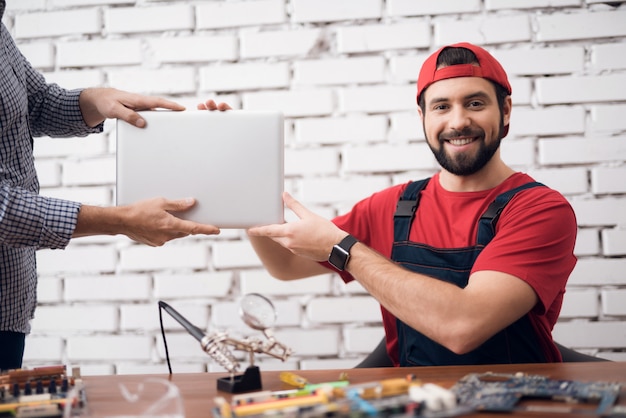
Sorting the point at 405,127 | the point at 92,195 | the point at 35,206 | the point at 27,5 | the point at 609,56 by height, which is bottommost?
the point at 35,206

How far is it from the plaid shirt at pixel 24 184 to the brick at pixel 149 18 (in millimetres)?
538

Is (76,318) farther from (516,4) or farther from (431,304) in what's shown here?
(516,4)

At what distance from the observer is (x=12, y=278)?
4.87 feet

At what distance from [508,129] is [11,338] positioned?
149 cm

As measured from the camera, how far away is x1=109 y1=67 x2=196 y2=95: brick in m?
2.16

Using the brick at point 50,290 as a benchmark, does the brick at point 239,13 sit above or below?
above

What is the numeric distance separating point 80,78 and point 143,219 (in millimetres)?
1037

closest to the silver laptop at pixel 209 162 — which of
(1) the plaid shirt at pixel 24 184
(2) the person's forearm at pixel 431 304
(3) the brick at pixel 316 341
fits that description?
(1) the plaid shirt at pixel 24 184

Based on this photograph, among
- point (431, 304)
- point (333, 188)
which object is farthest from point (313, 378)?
→ point (333, 188)

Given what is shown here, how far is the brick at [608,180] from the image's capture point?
201 cm

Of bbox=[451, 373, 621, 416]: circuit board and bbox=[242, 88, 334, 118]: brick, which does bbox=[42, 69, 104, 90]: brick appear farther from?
bbox=[451, 373, 621, 416]: circuit board

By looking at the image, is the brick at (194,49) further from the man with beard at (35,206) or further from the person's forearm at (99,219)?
the person's forearm at (99,219)

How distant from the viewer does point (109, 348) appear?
2166 mm

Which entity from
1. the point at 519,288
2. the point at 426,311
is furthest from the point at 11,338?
the point at 519,288
